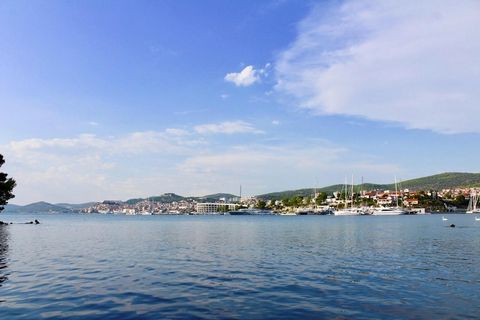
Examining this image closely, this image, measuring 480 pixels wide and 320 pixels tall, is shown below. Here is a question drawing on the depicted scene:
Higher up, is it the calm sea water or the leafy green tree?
the leafy green tree

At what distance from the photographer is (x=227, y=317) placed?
2152cm

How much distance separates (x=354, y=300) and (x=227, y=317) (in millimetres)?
9296

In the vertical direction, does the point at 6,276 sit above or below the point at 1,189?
below

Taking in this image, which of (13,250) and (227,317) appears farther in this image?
(13,250)

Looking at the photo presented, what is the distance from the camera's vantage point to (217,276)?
35.1 metres

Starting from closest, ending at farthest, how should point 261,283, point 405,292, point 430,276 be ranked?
point 405,292 < point 261,283 < point 430,276

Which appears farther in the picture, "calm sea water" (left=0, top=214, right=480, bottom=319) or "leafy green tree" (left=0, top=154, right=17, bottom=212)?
"leafy green tree" (left=0, top=154, right=17, bottom=212)

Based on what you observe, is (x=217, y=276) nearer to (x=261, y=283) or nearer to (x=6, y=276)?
(x=261, y=283)

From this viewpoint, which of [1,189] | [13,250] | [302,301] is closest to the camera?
[302,301]

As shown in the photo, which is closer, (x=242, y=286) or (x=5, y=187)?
(x=242, y=286)

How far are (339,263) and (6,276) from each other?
33.1m

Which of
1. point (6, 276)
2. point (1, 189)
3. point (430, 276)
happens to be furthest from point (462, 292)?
point (1, 189)

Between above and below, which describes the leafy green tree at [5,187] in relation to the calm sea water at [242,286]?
above

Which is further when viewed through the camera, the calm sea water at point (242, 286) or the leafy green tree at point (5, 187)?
the leafy green tree at point (5, 187)
